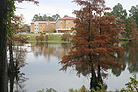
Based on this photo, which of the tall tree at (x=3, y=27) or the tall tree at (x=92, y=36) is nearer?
the tall tree at (x=3, y=27)

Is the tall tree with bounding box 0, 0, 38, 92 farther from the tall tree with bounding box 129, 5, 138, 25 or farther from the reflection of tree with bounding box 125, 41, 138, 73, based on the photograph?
the tall tree with bounding box 129, 5, 138, 25

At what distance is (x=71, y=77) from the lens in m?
14.5

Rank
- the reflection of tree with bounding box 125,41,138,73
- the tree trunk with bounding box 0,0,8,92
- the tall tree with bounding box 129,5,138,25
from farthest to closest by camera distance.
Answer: the tall tree with bounding box 129,5,138,25, the reflection of tree with bounding box 125,41,138,73, the tree trunk with bounding box 0,0,8,92

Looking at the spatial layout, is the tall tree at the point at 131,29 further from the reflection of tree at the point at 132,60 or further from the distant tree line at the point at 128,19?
the reflection of tree at the point at 132,60

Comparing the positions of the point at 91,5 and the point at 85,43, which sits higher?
the point at 91,5

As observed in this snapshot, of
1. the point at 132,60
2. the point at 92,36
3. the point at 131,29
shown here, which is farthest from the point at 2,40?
the point at 131,29

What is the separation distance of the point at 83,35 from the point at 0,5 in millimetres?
6765

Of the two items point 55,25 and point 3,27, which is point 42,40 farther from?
point 3,27

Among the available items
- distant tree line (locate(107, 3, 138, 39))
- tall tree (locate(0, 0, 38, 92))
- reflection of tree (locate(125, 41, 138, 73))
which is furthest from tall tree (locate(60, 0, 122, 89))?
distant tree line (locate(107, 3, 138, 39))

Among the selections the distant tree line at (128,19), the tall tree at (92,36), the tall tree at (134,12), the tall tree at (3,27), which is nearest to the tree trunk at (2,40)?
the tall tree at (3,27)

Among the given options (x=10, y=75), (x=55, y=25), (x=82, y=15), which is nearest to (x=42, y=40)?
(x=55, y=25)

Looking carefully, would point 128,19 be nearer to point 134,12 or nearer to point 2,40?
point 134,12

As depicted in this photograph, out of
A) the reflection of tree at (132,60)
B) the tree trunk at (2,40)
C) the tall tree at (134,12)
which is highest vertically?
the tall tree at (134,12)

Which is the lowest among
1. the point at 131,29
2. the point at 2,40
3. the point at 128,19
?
the point at 2,40
